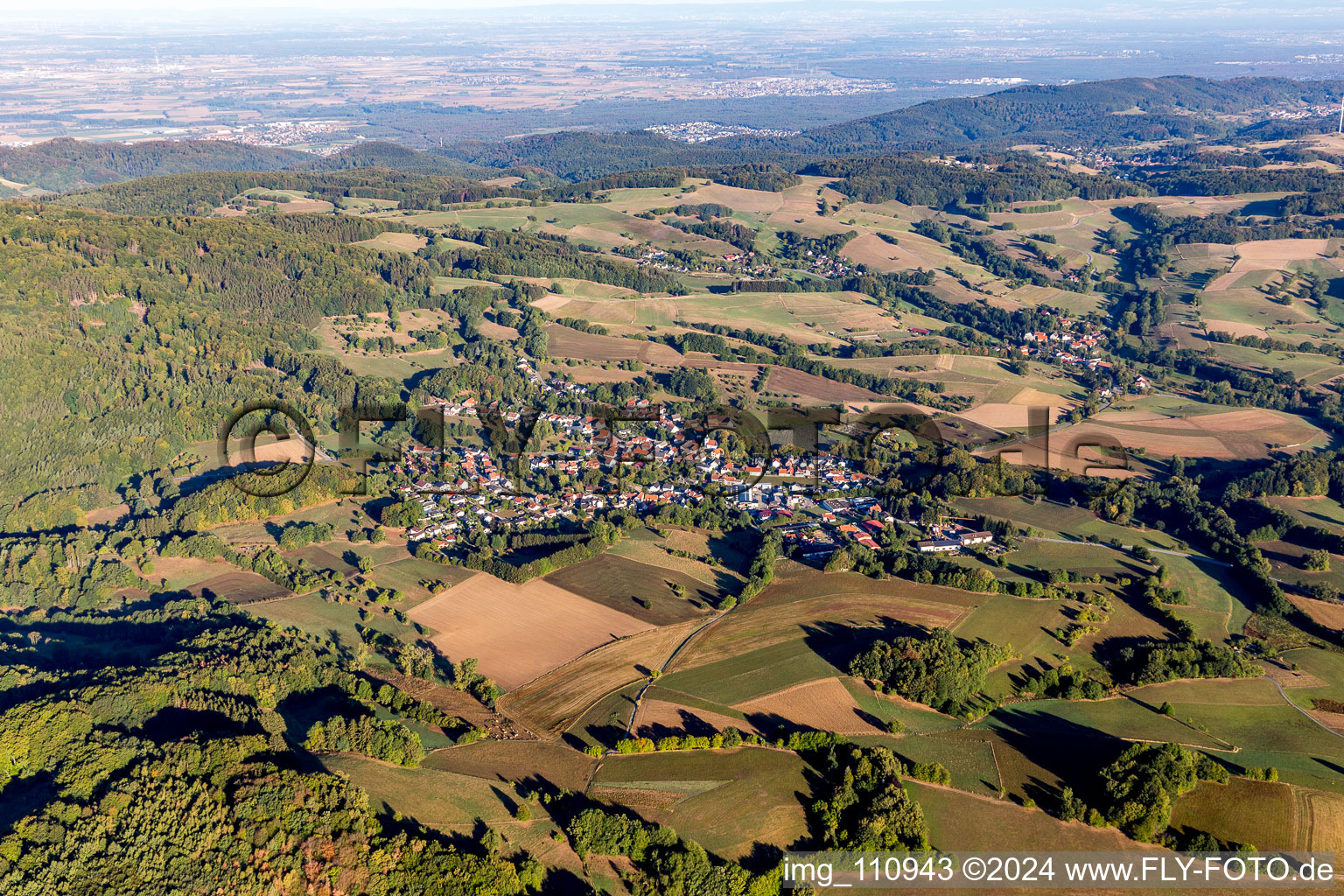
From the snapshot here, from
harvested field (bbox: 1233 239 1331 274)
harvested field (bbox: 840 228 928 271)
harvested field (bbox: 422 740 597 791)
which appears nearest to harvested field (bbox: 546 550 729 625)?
harvested field (bbox: 422 740 597 791)

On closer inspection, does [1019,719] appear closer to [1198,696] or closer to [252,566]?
[1198,696]

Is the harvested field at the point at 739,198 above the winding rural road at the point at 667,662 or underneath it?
above

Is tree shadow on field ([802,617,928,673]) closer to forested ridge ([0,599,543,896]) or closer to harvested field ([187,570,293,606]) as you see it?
forested ridge ([0,599,543,896])

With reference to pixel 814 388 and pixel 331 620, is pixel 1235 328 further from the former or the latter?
pixel 331 620

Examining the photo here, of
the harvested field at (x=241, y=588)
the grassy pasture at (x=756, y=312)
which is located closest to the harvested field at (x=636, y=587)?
the harvested field at (x=241, y=588)

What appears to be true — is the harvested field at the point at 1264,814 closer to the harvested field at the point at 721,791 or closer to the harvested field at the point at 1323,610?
the harvested field at the point at 721,791

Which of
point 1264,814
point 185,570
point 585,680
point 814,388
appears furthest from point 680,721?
point 814,388
